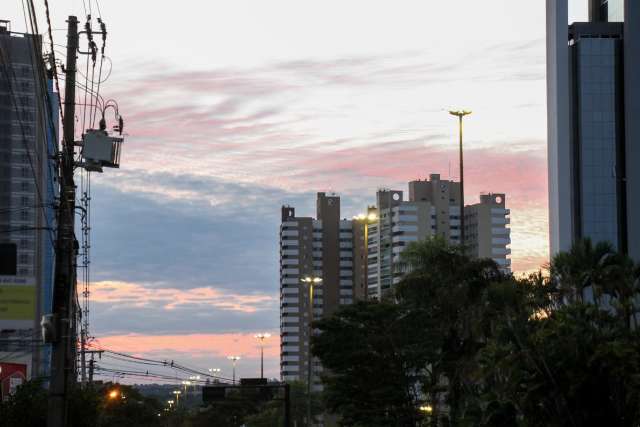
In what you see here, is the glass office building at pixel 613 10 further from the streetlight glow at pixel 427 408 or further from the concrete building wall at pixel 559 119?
the streetlight glow at pixel 427 408

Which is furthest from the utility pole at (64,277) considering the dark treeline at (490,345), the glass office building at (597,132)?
the glass office building at (597,132)

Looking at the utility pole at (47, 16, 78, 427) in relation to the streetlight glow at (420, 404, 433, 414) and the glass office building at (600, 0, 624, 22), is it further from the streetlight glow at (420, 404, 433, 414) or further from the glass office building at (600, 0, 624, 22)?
the glass office building at (600, 0, 624, 22)

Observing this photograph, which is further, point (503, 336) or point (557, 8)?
point (557, 8)

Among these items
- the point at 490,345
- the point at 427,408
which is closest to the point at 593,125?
the point at 427,408

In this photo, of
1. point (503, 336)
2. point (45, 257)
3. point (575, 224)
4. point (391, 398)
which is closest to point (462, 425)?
→ point (503, 336)

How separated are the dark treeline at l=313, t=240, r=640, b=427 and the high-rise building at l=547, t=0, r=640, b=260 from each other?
248ft

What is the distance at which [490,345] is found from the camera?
157 ft

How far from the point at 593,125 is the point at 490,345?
10107 centimetres

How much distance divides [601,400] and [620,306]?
5.47 m

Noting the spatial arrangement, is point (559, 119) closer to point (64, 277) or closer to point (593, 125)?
point (593, 125)

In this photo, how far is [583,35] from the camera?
14625 cm

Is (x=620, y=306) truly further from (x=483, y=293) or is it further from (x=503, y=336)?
(x=483, y=293)

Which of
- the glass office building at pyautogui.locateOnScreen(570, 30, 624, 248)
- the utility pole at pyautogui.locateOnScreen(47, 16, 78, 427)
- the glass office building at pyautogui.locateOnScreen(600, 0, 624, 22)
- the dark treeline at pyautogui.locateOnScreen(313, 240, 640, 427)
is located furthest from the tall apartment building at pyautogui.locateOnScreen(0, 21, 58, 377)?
the utility pole at pyautogui.locateOnScreen(47, 16, 78, 427)

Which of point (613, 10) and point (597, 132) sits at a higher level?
point (613, 10)
